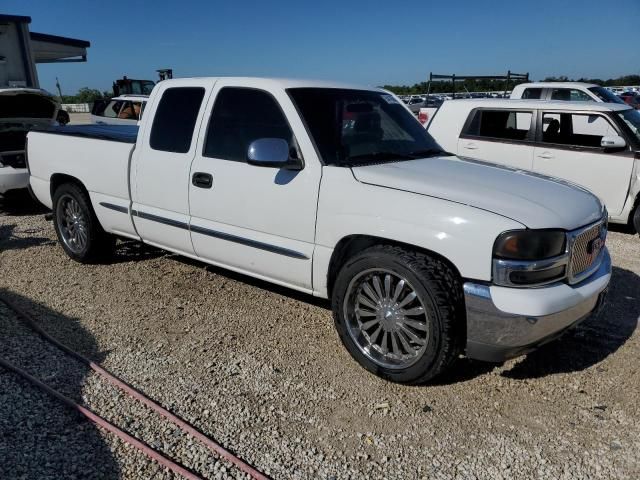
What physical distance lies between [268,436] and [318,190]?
5.00ft

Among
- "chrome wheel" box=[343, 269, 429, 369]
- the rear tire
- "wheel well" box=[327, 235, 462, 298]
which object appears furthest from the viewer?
the rear tire

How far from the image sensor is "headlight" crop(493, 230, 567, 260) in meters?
2.83

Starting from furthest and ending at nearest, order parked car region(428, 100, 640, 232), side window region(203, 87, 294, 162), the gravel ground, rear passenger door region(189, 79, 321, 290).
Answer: parked car region(428, 100, 640, 232) → side window region(203, 87, 294, 162) → rear passenger door region(189, 79, 321, 290) → the gravel ground

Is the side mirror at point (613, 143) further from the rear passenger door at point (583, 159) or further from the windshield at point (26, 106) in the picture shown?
the windshield at point (26, 106)

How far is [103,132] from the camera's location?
5.38 meters

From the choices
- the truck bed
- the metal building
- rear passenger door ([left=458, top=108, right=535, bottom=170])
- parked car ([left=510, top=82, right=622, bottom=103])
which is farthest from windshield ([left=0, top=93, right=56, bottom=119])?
parked car ([left=510, top=82, right=622, bottom=103])

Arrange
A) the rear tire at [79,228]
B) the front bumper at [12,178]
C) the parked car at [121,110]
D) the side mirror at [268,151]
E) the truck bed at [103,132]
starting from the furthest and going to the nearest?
the parked car at [121,110] < the front bumper at [12,178] < the rear tire at [79,228] < the truck bed at [103,132] < the side mirror at [268,151]

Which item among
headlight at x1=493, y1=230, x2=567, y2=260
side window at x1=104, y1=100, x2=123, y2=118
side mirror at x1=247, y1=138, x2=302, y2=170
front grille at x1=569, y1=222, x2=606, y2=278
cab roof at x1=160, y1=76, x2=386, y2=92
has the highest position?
cab roof at x1=160, y1=76, x2=386, y2=92

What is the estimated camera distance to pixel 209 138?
163 inches

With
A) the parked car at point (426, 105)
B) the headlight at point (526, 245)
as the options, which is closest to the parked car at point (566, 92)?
the parked car at point (426, 105)

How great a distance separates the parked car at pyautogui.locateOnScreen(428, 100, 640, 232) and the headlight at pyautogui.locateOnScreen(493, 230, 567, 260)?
3.74 m

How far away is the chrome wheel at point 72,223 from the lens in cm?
548

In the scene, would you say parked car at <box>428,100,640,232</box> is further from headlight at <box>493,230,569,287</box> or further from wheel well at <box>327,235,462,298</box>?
headlight at <box>493,230,569,287</box>

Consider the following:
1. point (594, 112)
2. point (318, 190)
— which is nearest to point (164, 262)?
point (318, 190)
